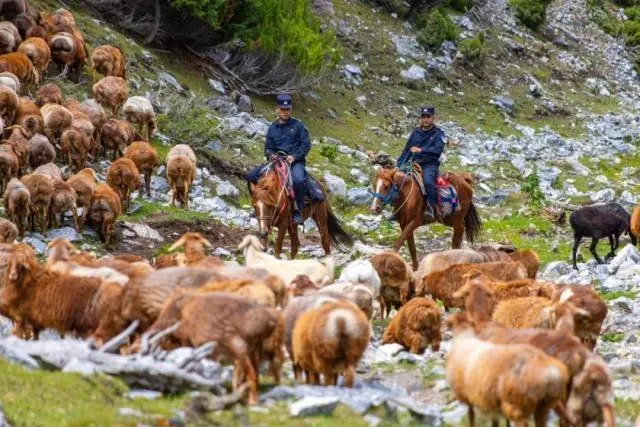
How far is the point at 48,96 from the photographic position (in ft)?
72.4

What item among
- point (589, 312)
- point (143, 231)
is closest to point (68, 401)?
point (589, 312)

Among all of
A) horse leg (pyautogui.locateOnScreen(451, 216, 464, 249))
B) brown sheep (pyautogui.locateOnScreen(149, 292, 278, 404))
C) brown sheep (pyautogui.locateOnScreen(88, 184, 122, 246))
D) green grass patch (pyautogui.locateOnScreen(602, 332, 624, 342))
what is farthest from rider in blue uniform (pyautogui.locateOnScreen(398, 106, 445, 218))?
brown sheep (pyautogui.locateOnScreen(149, 292, 278, 404))

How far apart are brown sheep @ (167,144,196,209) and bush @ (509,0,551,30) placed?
3096cm

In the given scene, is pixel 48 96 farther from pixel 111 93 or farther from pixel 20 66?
pixel 111 93

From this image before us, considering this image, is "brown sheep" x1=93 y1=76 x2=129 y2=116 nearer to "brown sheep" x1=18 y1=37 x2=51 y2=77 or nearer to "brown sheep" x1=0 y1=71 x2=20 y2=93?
"brown sheep" x1=18 y1=37 x2=51 y2=77

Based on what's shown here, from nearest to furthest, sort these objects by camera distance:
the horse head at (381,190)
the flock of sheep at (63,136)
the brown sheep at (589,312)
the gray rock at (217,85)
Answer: the brown sheep at (589,312), the flock of sheep at (63,136), the horse head at (381,190), the gray rock at (217,85)

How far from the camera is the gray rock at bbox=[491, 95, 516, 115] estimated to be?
37.4 m

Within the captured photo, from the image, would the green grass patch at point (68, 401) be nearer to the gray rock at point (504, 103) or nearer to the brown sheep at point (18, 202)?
the brown sheep at point (18, 202)

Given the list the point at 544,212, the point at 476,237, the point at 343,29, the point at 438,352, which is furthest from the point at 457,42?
the point at 438,352

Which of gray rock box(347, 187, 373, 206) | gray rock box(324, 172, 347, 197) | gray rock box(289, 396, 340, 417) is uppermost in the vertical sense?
gray rock box(324, 172, 347, 197)

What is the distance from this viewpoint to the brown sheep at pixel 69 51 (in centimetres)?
2453

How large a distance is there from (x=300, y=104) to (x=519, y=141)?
697 centimetres

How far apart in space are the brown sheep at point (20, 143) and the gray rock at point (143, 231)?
2093 millimetres

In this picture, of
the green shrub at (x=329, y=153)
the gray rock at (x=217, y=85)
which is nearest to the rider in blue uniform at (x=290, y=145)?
the green shrub at (x=329, y=153)
